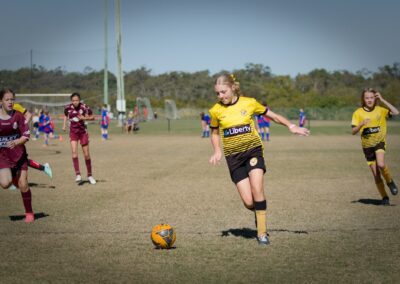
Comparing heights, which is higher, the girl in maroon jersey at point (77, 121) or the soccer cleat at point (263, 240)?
the girl in maroon jersey at point (77, 121)

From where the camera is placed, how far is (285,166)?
772 inches

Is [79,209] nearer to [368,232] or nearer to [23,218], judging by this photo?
[23,218]

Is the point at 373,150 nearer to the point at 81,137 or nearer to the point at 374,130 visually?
Answer: the point at 374,130

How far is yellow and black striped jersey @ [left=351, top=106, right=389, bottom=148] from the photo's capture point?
37.3ft

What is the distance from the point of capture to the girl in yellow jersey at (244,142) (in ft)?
25.2

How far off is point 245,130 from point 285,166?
12.1 m

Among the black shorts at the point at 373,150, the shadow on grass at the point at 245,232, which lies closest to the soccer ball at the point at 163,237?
the shadow on grass at the point at 245,232

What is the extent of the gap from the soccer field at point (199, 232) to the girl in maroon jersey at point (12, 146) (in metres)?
0.66

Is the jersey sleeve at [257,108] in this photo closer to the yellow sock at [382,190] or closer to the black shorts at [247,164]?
the black shorts at [247,164]

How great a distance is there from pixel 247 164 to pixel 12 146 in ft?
13.6

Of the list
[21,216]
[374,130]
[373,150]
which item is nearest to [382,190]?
[373,150]

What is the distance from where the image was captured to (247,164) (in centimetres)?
780

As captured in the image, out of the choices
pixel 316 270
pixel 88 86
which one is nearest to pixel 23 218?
pixel 316 270

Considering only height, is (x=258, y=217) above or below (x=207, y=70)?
below
